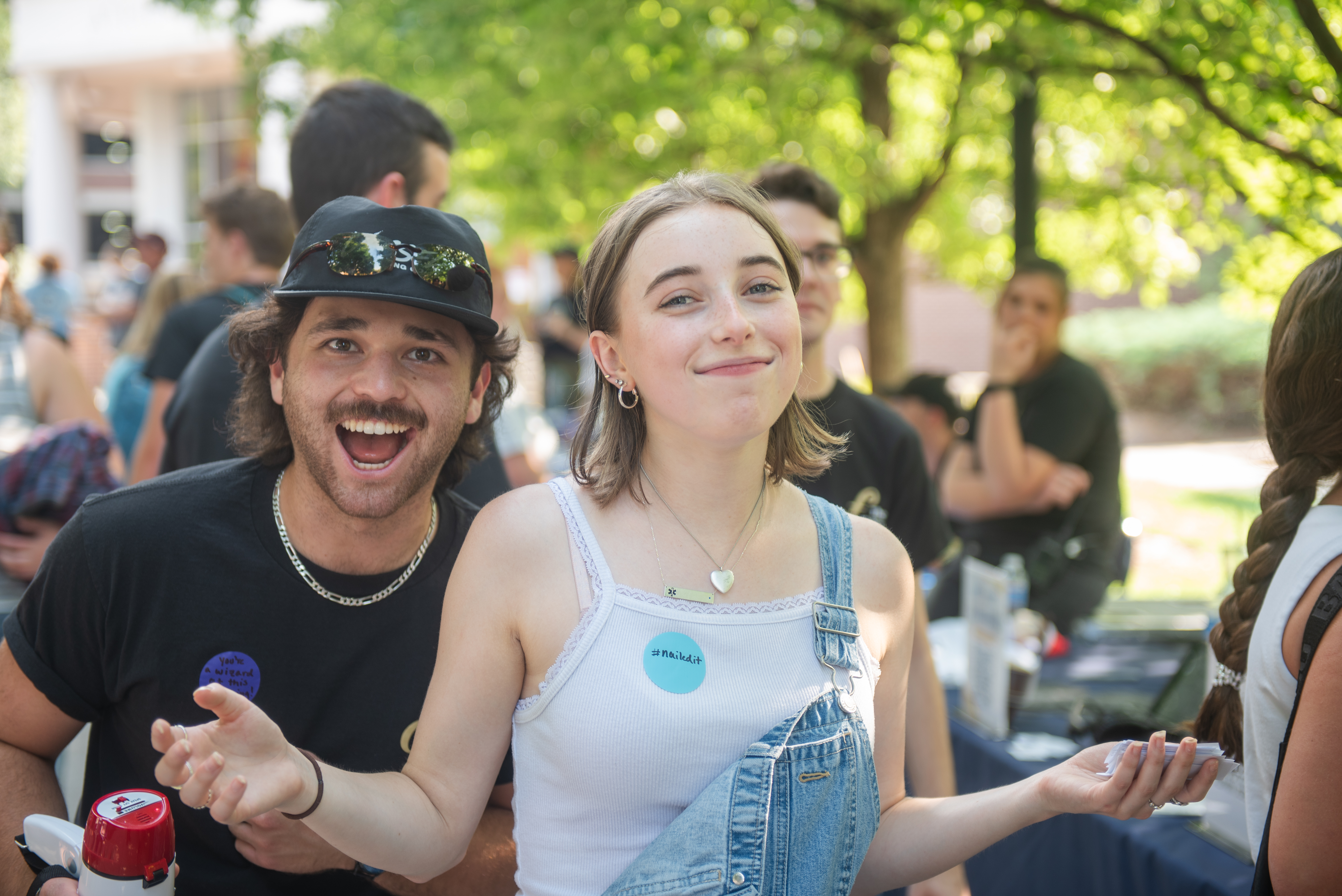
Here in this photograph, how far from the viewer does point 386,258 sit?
1.89 meters

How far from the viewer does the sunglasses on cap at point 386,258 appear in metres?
1.89

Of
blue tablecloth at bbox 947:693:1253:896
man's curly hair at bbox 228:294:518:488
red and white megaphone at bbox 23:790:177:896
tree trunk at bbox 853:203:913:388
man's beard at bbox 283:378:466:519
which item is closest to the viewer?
red and white megaphone at bbox 23:790:177:896

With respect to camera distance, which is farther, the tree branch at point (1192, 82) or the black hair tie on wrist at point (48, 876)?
the tree branch at point (1192, 82)

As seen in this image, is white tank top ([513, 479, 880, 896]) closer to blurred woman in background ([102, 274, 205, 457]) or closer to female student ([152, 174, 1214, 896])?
female student ([152, 174, 1214, 896])

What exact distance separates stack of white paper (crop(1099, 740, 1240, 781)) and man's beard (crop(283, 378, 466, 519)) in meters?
1.28

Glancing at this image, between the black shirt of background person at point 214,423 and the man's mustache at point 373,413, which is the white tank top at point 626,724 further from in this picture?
the black shirt of background person at point 214,423

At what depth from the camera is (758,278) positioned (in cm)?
167

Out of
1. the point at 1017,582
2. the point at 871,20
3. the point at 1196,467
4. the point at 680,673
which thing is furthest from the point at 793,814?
the point at 1196,467

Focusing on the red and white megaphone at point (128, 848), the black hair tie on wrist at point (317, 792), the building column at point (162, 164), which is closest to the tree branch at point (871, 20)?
the black hair tie on wrist at point (317, 792)

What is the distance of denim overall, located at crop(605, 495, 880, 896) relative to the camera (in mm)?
1472

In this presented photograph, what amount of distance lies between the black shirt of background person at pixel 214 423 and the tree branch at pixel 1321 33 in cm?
218

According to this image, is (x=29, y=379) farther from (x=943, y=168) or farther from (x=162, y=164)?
(x=162, y=164)

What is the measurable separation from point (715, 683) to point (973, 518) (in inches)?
130

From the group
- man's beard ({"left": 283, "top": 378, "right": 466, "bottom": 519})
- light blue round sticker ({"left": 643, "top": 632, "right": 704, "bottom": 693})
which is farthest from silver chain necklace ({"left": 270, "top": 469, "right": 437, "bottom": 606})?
light blue round sticker ({"left": 643, "top": 632, "right": 704, "bottom": 693})
